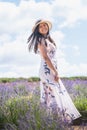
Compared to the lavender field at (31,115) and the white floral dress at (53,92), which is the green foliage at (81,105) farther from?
the white floral dress at (53,92)

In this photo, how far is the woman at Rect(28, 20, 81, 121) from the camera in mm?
9727

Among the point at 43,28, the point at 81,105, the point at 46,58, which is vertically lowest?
the point at 81,105

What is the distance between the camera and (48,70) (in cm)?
981

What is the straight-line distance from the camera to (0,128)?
8531 millimetres

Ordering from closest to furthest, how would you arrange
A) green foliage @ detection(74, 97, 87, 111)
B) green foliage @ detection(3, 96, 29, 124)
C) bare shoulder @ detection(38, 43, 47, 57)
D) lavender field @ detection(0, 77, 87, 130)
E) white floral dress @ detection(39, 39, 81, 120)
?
lavender field @ detection(0, 77, 87, 130) < green foliage @ detection(3, 96, 29, 124) < bare shoulder @ detection(38, 43, 47, 57) < white floral dress @ detection(39, 39, 81, 120) < green foliage @ detection(74, 97, 87, 111)

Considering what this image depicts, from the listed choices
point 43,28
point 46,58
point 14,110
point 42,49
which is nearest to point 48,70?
point 46,58

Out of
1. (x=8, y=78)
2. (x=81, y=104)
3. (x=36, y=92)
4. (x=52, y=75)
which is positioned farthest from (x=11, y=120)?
(x=8, y=78)

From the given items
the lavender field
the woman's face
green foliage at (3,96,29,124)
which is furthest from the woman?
green foliage at (3,96,29,124)

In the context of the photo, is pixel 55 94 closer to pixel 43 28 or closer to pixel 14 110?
pixel 43 28

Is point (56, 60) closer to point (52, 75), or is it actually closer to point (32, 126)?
point (52, 75)

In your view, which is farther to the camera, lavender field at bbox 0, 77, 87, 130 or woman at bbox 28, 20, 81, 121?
woman at bbox 28, 20, 81, 121

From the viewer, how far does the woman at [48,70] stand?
973cm

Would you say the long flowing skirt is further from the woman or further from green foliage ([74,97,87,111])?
green foliage ([74,97,87,111])

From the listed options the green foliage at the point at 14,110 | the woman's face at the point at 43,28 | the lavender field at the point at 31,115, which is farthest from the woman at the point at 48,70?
the green foliage at the point at 14,110
